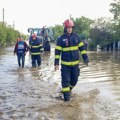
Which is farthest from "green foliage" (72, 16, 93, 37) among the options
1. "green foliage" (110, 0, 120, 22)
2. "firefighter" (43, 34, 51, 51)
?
"firefighter" (43, 34, 51, 51)

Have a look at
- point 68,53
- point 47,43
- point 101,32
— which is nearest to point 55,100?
point 68,53

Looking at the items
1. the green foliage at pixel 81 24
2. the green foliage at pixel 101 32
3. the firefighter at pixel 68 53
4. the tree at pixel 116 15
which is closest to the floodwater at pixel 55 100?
→ the firefighter at pixel 68 53

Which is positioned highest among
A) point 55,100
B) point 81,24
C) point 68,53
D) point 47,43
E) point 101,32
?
point 81,24

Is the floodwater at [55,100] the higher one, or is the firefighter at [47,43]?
the firefighter at [47,43]

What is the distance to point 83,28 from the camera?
62.1 metres

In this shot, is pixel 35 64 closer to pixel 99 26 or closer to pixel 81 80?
pixel 81 80

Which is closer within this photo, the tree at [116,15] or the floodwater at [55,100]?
the floodwater at [55,100]

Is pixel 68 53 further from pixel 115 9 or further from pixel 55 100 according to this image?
pixel 115 9

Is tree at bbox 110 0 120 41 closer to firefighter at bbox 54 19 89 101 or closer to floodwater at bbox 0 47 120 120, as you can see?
floodwater at bbox 0 47 120 120

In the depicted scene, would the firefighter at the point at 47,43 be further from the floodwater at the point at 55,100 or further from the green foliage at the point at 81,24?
the green foliage at the point at 81,24

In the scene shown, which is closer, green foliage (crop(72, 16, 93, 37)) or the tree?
the tree

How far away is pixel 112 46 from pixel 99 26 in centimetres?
379

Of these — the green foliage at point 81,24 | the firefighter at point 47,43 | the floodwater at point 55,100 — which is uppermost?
A: the green foliage at point 81,24

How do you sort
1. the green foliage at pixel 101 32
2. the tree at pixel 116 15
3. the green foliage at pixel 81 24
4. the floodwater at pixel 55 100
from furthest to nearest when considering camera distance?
the green foliage at pixel 81 24
the green foliage at pixel 101 32
the tree at pixel 116 15
the floodwater at pixel 55 100
